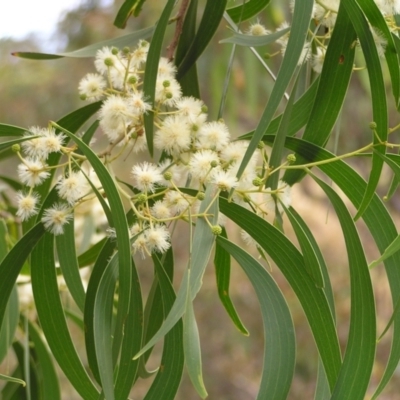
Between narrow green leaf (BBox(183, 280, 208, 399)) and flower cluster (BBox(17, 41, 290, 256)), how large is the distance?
0.08 metres

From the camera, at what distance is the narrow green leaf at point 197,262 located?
0.58m

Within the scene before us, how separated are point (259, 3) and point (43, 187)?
0.36m

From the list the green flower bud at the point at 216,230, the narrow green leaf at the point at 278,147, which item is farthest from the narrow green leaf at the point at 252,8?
the green flower bud at the point at 216,230

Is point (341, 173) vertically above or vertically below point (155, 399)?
above

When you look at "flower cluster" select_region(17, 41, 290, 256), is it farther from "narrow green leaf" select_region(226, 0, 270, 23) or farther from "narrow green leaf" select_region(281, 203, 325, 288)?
"narrow green leaf" select_region(226, 0, 270, 23)

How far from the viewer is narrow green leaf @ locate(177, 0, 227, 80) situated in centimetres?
84

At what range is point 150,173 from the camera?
2.19 ft

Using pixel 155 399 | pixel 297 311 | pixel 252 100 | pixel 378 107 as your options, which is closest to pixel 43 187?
pixel 155 399

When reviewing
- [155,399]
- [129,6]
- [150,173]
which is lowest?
[155,399]

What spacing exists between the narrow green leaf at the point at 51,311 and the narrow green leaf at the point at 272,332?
0.75 feet

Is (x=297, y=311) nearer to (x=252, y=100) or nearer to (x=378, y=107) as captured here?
(x=252, y=100)

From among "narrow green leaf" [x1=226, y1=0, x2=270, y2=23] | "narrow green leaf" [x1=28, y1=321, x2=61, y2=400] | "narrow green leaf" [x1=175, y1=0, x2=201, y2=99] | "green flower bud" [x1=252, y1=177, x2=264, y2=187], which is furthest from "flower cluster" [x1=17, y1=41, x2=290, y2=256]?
"narrow green leaf" [x1=28, y1=321, x2=61, y2=400]

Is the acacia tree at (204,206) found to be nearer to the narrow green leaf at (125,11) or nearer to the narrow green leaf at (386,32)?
the narrow green leaf at (386,32)

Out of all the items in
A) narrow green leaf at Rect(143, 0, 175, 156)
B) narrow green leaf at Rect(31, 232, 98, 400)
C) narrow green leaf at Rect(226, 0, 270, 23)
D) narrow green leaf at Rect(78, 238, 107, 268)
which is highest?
narrow green leaf at Rect(226, 0, 270, 23)
